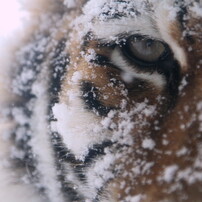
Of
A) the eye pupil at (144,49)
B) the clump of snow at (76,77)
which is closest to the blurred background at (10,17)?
the clump of snow at (76,77)

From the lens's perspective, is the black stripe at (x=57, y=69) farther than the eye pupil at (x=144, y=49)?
Yes

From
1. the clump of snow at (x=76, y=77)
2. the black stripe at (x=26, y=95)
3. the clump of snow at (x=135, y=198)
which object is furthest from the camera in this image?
the black stripe at (x=26, y=95)

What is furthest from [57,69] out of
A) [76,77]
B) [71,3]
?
[71,3]

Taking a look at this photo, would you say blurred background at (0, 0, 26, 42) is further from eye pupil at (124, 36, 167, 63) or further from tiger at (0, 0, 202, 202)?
eye pupil at (124, 36, 167, 63)

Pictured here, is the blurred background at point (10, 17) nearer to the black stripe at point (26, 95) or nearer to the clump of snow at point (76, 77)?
the black stripe at point (26, 95)

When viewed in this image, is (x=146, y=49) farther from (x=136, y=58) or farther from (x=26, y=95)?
(x=26, y=95)

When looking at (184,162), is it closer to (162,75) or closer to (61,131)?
(162,75)

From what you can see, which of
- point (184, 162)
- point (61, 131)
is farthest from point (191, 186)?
point (61, 131)

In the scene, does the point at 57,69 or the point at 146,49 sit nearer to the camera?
the point at 146,49
